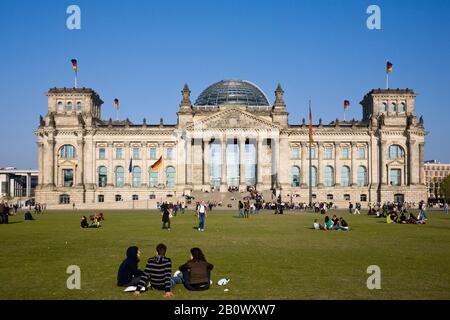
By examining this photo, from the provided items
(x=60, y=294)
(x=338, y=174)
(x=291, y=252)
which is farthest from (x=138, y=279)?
(x=338, y=174)

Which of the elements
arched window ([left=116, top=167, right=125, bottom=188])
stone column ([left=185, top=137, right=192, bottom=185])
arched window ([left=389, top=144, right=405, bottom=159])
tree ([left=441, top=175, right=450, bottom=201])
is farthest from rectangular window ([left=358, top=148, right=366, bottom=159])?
arched window ([left=116, top=167, right=125, bottom=188])

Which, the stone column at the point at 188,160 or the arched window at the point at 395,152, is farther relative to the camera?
the arched window at the point at 395,152

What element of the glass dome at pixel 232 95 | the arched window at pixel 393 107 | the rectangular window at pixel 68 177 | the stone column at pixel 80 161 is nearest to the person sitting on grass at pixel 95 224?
the stone column at pixel 80 161

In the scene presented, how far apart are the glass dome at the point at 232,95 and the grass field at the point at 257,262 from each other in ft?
291

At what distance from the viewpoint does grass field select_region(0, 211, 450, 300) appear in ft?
54.4

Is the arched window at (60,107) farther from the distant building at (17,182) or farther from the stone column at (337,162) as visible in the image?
the distant building at (17,182)

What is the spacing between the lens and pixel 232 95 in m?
126

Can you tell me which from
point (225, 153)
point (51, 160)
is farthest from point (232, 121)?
point (51, 160)

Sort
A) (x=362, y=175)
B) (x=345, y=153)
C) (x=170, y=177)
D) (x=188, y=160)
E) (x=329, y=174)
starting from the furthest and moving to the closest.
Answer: (x=329, y=174) < (x=345, y=153) < (x=362, y=175) < (x=170, y=177) < (x=188, y=160)

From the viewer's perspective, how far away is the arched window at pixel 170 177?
386 ft

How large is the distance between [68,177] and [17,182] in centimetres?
7316

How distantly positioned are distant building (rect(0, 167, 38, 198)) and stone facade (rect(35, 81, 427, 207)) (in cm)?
6221

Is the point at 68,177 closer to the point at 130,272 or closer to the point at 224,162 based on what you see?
the point at 224,162
